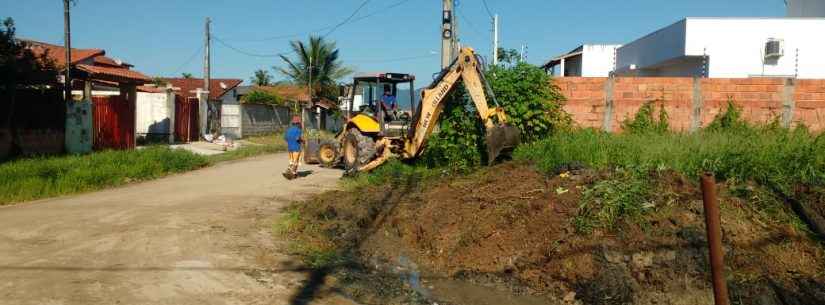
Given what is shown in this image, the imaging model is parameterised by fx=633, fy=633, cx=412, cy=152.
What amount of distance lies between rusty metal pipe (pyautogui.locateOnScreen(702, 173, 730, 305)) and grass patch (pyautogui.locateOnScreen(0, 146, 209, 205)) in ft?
36.7

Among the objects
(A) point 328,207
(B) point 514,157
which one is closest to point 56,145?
(A) point 328,207

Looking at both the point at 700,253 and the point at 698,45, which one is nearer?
the point at 700,253

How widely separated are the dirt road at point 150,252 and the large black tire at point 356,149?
2427mm

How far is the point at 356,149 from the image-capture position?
1434 centimetres

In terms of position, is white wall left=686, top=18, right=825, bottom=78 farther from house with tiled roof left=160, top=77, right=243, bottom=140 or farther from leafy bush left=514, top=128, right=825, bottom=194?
house with tiled roof left=160, top=77, right=243, bottom=140

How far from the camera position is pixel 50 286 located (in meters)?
5.65

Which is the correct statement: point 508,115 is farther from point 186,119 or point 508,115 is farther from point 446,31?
point 186,119

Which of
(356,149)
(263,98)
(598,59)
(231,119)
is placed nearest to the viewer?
(356,149)

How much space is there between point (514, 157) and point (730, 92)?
17.9 feet

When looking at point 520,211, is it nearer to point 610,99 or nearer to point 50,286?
point 50,286

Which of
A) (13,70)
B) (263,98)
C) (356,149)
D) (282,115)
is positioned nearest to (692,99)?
(356,149)

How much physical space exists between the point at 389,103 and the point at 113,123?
1017cm

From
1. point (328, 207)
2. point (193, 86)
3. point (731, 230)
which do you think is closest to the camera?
point (731, 230)

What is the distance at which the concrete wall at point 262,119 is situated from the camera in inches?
1242
